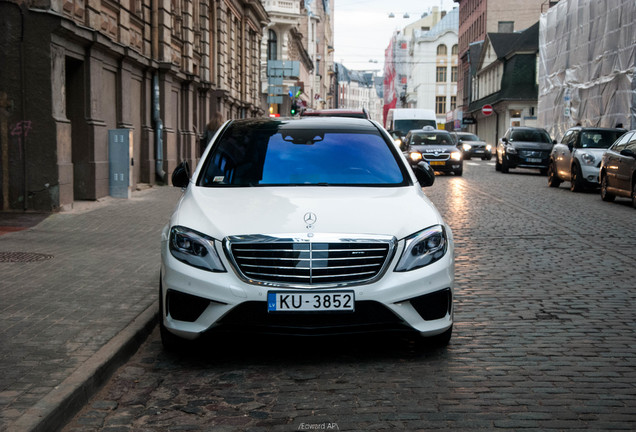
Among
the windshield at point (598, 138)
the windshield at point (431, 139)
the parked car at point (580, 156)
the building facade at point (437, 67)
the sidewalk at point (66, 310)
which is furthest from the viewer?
the building facade at point (437, 67)

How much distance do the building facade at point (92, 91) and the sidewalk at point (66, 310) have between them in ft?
5.57

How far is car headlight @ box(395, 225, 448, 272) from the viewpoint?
5.19 meters

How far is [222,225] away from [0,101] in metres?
9.72

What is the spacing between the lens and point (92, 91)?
53.2 ft

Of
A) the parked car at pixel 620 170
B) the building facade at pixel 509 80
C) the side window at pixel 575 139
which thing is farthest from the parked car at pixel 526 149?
the building facade at pixel 509 80

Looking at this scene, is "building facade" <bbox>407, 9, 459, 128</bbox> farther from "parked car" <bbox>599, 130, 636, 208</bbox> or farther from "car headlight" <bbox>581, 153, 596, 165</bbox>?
"parked car" <bbox>599, 130, 636, 208</bbox>

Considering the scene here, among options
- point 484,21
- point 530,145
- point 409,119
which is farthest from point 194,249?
point 484,21

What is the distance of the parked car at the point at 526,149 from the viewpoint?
31391 millimetres

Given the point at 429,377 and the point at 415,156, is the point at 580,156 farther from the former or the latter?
the point at 429,377

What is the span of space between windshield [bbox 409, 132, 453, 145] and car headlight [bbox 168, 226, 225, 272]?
26977mm

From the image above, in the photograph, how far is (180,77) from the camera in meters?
24.7

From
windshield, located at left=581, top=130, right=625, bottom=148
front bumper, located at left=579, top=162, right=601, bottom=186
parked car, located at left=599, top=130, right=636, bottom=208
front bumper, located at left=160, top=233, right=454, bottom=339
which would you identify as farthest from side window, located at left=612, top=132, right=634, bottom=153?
front bumper, located at left=160, top=233, right=454, bottom=339

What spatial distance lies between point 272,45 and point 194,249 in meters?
59.2

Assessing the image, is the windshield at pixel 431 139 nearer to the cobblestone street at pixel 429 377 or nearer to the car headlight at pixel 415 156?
the car headlight at pixel 415 156
